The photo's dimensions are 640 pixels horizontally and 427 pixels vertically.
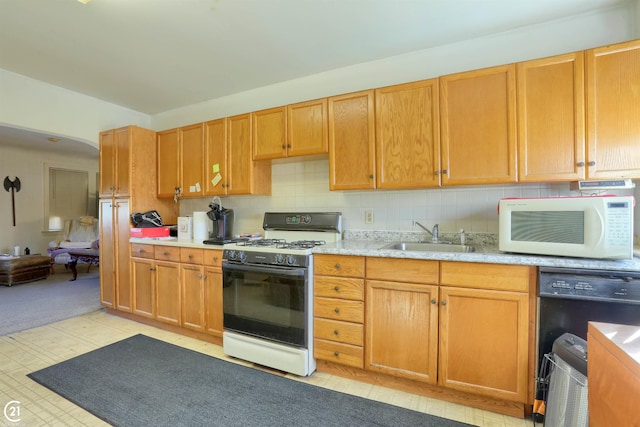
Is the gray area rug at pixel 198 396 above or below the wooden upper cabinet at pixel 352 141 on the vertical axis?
below

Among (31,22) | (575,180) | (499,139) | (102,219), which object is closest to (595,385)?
(575,180)

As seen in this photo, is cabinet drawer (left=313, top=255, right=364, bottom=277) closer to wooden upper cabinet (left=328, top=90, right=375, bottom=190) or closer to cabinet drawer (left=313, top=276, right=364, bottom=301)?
cabinet drawer (left=313, top=276, right=364, bottom=301)

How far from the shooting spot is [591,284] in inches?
56.8

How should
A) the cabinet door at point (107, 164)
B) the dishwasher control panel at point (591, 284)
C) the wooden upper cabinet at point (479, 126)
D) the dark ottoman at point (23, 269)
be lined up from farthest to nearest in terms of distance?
the dark ottoman at point (23, 269) < the cabinet door at point (107, 164) < the wooden upper cabinet at point (479, 126) < the dishwasher control panel at point (591, 284)

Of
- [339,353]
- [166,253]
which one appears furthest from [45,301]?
[339,353]

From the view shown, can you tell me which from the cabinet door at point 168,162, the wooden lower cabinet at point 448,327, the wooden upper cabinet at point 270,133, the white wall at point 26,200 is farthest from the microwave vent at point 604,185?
the white wall at point 26,200

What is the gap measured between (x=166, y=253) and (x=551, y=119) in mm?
3240

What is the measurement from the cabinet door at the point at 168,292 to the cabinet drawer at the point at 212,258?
1.27 feet

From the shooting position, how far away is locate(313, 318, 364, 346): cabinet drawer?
77.5 inches

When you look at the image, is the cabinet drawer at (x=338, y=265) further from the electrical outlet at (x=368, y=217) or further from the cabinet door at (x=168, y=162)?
the cabinet door at (x=168, y=162)

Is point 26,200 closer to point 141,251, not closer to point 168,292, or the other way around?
point 141,251

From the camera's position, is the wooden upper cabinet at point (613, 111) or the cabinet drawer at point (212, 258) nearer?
the wooden upper cabinet at point (613, 111)

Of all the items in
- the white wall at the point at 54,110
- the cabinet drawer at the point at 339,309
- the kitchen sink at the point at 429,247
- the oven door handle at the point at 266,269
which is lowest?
the cabinet drawer at the point at 339,309

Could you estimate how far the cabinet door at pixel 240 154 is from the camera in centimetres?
276
